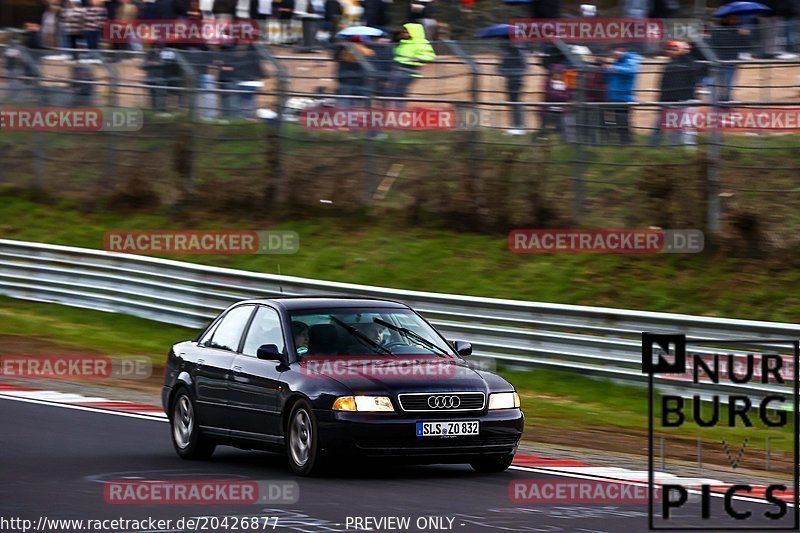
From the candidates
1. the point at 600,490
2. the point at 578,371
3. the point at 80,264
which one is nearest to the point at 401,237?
the point at 80,264

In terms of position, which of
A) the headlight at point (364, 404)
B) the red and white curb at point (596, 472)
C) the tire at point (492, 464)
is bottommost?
the red and white curb at point (596, 472)

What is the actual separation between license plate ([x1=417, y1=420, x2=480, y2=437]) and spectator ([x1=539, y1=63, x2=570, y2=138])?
403 inches

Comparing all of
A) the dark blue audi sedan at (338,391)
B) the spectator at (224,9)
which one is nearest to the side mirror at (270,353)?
the dark blue audi sedan at (338,391)

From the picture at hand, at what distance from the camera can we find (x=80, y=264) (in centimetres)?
2200

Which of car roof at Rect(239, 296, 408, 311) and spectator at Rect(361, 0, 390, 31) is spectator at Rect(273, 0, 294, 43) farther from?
car roof at Rect(239, 296, 408, 311)

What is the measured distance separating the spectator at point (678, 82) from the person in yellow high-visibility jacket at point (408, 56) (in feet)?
12.0

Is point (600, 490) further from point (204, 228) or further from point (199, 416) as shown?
point (204, 228)

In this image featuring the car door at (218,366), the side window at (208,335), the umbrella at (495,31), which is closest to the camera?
the car door at (218,366)

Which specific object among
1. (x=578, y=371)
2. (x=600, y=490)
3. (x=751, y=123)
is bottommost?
(x=578, y=371)

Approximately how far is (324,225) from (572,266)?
4.92 meters

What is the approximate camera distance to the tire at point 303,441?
1038cm

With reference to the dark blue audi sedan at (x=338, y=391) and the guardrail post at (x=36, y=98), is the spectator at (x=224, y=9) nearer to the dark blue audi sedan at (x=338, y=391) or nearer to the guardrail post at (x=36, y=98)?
the guardrail post at (x=36, y=98)

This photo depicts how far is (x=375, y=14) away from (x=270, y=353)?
1376 centimetres

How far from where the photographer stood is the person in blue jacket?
19.4 meters
